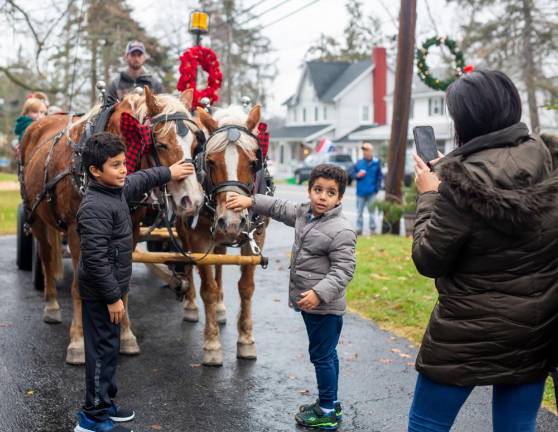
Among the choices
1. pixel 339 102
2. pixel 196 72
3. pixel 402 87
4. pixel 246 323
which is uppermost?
pixel 339 102

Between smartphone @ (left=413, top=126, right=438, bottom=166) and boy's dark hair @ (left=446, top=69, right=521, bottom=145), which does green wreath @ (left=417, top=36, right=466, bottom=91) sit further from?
boy's dark hair @ (left=446, top=69, right=521, bottom=145)

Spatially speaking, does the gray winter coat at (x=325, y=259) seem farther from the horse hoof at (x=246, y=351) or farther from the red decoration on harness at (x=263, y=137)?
the horse hoof at (x=246, y=351)

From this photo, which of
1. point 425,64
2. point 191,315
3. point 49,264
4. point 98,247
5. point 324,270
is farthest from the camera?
point 425,64

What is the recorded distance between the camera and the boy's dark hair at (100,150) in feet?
12.6

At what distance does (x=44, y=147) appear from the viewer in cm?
642

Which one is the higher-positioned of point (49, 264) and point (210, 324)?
point (49, 264)

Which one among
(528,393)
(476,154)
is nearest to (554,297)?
(528,393)

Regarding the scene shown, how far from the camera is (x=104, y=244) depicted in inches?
150

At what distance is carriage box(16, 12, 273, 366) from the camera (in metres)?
4.74

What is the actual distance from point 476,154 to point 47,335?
488cm

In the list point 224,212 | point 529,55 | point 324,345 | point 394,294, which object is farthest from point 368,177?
point 529,55

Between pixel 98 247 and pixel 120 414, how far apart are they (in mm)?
1196

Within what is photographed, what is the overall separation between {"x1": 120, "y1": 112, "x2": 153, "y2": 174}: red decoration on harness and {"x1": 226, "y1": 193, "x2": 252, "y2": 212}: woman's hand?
0.85m

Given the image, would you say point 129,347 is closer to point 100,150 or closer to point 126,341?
point 126,341
